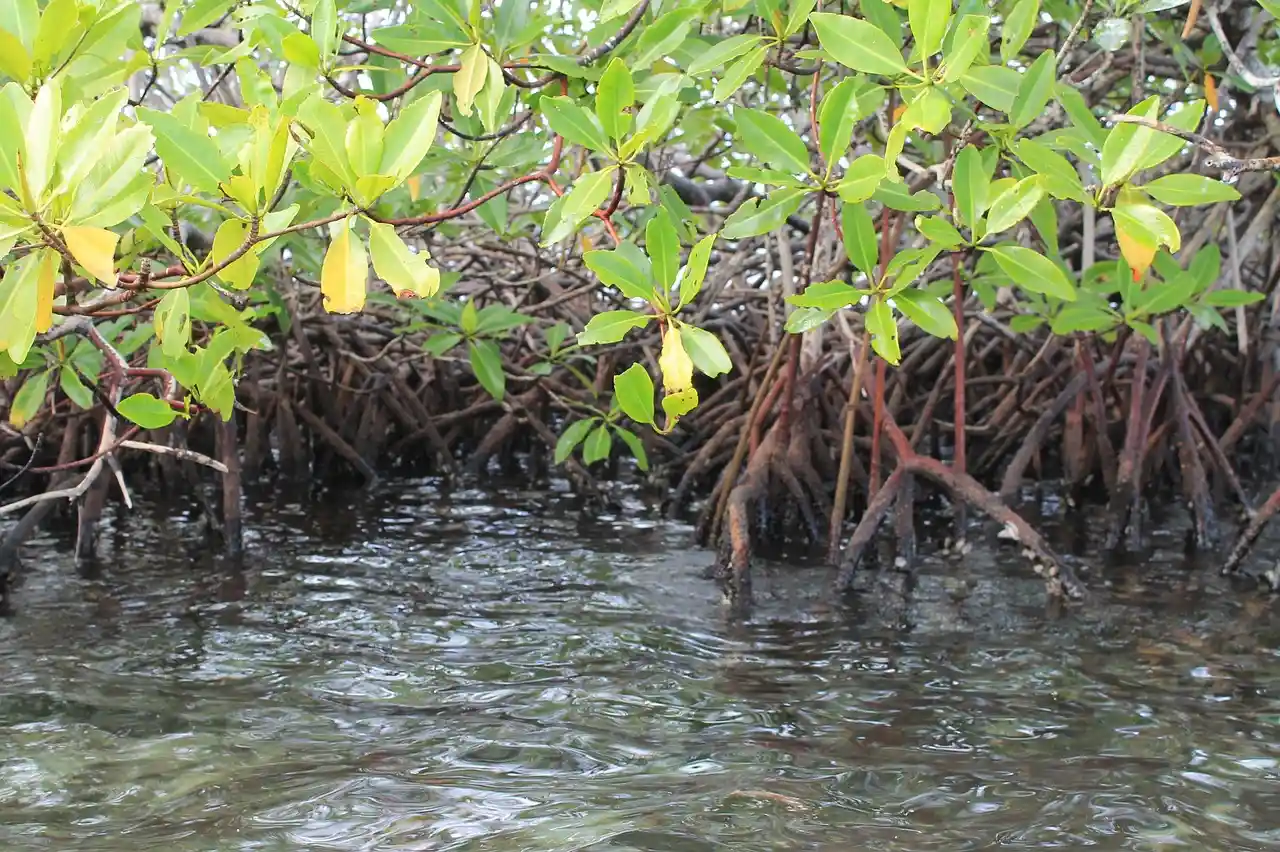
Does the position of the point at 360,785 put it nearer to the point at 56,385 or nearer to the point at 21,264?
the point at 21,264

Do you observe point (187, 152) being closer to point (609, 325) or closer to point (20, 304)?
point (20, 304)

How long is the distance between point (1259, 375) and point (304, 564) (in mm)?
3739

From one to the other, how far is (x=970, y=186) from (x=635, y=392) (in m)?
0.61

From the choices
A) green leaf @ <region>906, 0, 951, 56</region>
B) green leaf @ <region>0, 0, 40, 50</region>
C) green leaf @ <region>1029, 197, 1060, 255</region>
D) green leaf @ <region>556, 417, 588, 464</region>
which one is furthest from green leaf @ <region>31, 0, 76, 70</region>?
green leaf @ <region>556, 417, 588, 464</region>

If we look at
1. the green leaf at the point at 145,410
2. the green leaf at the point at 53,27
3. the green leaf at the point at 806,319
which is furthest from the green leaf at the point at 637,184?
the green leaf at the point at 145,410

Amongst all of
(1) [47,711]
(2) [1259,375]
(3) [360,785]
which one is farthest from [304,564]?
(2) [1259,375]

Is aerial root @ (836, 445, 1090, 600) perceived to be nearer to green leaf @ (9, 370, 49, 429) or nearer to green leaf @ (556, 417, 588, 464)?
green leaf @ (556, 417, 588, 464)

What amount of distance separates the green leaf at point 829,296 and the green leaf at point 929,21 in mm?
405

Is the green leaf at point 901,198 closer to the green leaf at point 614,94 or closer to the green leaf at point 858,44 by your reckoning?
the green leaf at point 858,44

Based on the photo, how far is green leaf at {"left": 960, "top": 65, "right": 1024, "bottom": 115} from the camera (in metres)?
1.70

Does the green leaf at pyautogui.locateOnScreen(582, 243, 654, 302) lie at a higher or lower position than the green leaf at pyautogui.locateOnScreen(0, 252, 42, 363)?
higher

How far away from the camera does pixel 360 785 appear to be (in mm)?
1875

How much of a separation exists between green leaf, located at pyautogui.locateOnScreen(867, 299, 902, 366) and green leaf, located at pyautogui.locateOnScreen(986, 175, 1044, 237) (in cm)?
22

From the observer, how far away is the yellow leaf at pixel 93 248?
121cm
